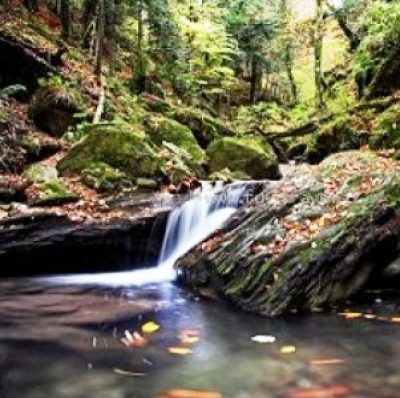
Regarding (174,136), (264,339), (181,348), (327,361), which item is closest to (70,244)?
(181,348)

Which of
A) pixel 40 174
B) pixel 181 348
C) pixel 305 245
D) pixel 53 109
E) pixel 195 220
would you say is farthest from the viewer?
pixel 53 109

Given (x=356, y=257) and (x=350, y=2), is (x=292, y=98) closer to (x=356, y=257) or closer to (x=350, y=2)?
(x=350, y=2)

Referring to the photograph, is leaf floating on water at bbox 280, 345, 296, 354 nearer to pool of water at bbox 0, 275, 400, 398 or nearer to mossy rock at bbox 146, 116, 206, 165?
pool of water at bbox 0, 275, 400, 398

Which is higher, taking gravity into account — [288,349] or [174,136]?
[174,136]

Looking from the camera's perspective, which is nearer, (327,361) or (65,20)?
(327,361)

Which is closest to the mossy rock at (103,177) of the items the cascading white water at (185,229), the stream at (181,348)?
the cascading white water at (185,229)

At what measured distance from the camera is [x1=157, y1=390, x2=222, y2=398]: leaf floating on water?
160 inches

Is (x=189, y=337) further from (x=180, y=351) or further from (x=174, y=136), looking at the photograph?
(x=174, y=136)

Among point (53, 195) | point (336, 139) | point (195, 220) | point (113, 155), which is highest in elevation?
point (336, 139)

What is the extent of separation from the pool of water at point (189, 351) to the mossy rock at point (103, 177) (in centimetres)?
418

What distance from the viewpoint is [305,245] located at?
673 cm

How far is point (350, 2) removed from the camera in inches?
876

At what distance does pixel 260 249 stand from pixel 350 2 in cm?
1787

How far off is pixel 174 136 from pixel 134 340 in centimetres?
1089
